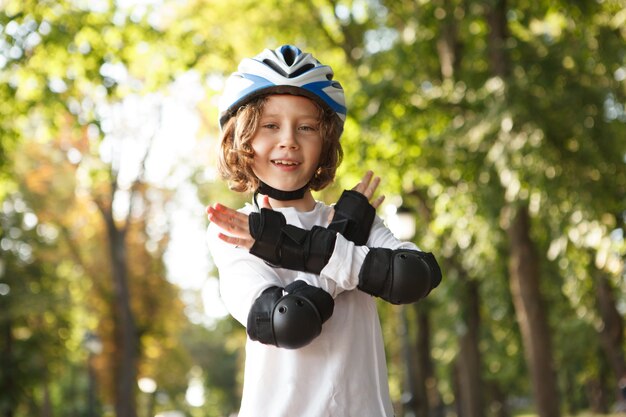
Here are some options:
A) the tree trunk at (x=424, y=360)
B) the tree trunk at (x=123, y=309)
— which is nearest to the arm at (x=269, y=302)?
the tree trunk at (x=123, y=309)

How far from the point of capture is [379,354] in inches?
122

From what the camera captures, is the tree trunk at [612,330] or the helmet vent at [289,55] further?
the tree trunk at [612,330]

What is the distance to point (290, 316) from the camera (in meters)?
2.73

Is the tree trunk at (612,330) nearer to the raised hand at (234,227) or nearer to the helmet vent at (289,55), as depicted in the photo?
the helmet vent at (289,55)

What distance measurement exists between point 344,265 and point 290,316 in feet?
0.87

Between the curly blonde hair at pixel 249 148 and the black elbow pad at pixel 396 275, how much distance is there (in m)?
0.51

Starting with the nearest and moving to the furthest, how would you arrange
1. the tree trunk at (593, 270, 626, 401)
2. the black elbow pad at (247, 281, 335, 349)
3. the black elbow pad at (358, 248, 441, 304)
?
the black elbow pad at (247, 281, 335, 349) → the black elbow pad at (358, 248, 441, 304) → the tree trunk at (593, 270, 626, 401)

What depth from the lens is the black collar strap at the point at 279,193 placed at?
3.23m

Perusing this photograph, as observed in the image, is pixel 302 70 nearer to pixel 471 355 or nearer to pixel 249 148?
pixel 249 148

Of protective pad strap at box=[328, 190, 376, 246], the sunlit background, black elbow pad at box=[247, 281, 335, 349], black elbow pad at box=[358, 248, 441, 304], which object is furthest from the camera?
the sunlit background

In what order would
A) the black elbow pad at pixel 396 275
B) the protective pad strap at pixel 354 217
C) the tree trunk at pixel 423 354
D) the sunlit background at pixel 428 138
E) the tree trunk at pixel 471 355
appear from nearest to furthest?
the black elbow pad at pixel 396 275
the protective pad strap at pixel 354 217
the sunlit background at pixel 428 138
the tree trunk at pixel 471 355
the tree trunk at pixel 423 354

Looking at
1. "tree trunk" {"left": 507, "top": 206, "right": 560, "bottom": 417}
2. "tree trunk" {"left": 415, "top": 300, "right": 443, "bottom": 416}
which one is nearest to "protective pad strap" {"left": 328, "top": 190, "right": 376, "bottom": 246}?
"tree trunk" {"left": 507, "top": 206, "right": 560, "bottom": 417}

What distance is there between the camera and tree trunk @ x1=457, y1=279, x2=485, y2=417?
19.7 m

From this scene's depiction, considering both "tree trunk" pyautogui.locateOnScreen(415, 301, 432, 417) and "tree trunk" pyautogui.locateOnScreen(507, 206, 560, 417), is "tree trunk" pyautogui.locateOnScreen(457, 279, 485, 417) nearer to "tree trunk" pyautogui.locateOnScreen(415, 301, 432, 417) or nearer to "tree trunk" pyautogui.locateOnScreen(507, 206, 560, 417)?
"tree trunk" pyautogui.locateOnScreen(415, 301, 432, 417)
